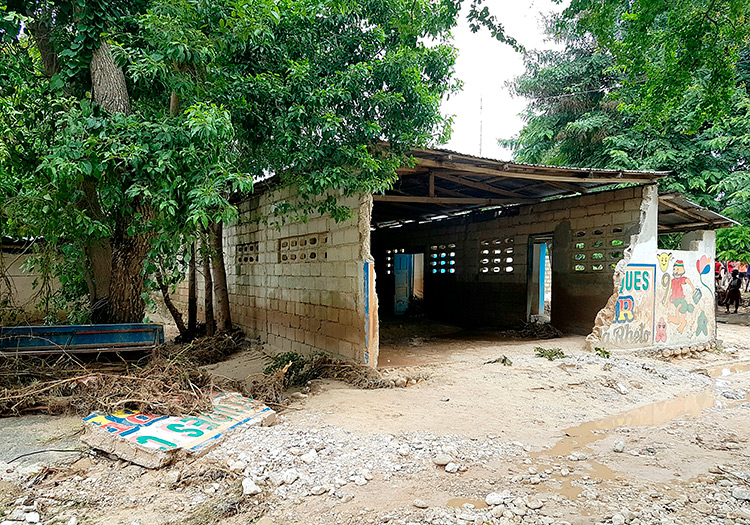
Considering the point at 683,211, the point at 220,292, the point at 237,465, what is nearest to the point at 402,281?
the point at 220,292

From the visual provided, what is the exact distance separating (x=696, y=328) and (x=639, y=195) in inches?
122

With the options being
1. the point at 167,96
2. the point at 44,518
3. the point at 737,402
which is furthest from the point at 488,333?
the point at 44,518

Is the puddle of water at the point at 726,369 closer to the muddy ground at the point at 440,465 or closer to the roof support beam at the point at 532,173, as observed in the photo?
the muddy ground at the point at 440,465

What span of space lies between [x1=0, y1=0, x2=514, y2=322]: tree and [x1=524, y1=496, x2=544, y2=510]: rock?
3481 millimetres

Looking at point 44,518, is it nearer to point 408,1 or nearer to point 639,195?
point 408,1

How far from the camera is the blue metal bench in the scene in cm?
464

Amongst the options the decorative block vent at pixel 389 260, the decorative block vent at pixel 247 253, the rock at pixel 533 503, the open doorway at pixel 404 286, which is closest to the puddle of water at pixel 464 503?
the rock at pixel 533 503

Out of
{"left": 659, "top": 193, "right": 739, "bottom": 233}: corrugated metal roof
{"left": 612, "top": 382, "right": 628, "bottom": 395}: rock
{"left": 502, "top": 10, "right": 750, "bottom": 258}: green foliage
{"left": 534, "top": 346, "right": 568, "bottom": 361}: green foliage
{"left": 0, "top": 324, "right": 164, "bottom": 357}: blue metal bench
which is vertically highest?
{"left": 502, "top": 10, "right": 750, "bottom": 258}: green foliage

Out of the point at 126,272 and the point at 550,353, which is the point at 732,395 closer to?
the point at 550,353

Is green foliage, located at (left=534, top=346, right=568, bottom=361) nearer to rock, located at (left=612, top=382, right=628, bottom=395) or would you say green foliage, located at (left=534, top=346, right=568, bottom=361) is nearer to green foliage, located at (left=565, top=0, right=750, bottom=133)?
rock, located at (left=612, top=382, right=628, bottom=395)

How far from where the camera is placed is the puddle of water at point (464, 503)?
298 centimetres

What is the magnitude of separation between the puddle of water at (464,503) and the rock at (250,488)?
1281 mm

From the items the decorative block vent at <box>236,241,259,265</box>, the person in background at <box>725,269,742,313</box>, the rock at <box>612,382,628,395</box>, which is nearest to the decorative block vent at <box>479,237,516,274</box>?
A: the rock at <box>612,382,628,395</box>

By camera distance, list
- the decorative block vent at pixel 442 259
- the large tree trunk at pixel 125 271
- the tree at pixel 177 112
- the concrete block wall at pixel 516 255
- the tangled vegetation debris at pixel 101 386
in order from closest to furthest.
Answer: the tangled vegetation debris at pixel 101 386 → the tree at pixel 177 112 → the large tree trunk at pixel 125 271 → the concrete block wall at pixel 516 255 → the decorative block vent at pixel 442 259
